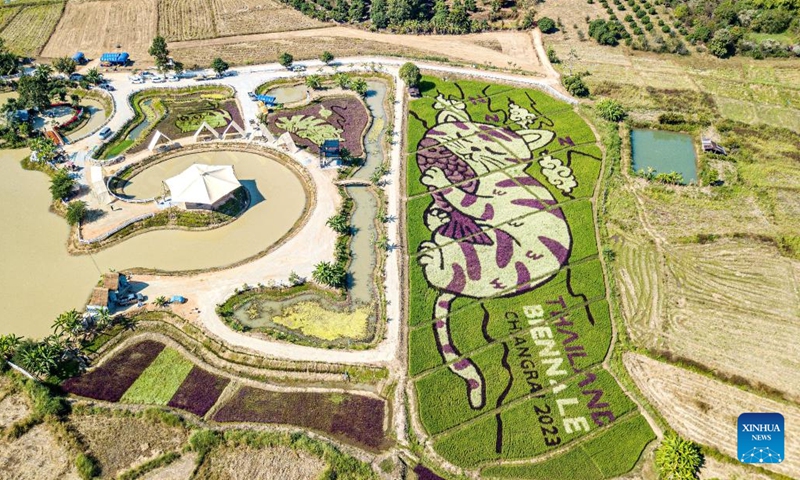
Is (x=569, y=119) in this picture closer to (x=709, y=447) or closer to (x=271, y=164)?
(x=271, y=164)

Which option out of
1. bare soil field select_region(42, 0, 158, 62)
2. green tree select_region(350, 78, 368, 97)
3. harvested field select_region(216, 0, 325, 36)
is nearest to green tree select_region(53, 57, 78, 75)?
bare soil field select_region(42, 0, 158, 62)

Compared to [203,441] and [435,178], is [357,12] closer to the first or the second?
[435,178]

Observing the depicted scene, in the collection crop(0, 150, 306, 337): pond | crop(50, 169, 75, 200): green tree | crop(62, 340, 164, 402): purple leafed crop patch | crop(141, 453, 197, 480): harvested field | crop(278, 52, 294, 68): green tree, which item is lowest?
crop(141, 453, 197, 480): harvested field

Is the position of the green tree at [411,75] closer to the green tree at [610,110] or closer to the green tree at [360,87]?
the green tree at [360,87]

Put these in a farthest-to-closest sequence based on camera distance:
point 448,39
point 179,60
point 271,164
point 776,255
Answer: point 448,39, point 179,60, point 271,164, point 776,255

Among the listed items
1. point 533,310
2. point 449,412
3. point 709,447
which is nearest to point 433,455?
point 449,412

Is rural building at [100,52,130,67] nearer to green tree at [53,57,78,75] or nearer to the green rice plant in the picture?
green tree at [53,57,78,75]
